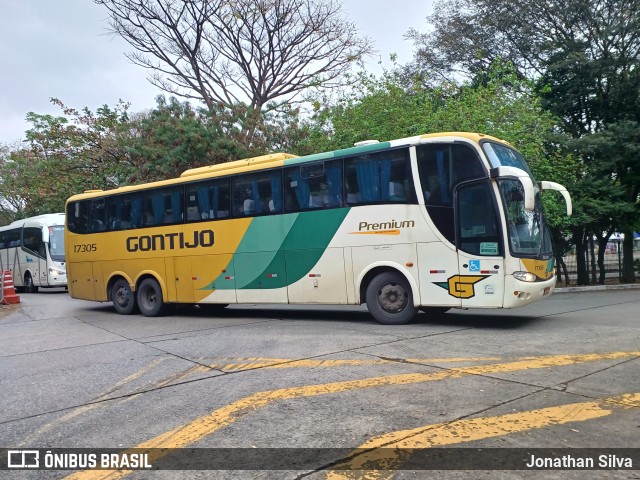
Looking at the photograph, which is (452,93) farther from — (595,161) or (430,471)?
(430,471)

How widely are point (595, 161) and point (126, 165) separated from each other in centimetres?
1934

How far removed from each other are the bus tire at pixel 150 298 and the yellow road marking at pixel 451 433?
10.0m

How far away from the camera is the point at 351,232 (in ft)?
32.4

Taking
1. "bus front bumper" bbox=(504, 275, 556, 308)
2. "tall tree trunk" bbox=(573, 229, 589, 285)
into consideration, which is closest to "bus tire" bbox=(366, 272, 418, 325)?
"bus front bumper" bbox=(504, 275, 556, 308)

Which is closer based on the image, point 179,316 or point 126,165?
point 179,316

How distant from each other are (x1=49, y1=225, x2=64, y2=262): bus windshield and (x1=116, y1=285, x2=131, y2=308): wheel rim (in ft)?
36.6

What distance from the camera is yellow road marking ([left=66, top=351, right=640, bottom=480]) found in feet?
12.6

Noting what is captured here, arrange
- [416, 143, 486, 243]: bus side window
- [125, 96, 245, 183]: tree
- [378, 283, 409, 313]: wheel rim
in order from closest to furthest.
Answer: [416, 143, 486, 243]: bus side window, [378, 283, 409, 313]: wheel rim, [125, 96, 245, 183]: tree

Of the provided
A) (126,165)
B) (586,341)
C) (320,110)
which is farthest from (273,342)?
(126,165)

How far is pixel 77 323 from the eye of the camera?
11.6 m

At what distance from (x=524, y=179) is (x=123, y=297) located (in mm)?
10147

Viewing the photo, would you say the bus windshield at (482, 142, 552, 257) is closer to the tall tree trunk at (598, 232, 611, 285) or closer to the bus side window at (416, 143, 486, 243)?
the bus side window at (416, 143, 486, 243)

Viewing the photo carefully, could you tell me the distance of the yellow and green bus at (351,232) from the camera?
8.62 meters

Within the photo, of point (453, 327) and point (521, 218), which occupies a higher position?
point (521, 218)
